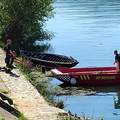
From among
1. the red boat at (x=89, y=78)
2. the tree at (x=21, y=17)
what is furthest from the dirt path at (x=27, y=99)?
the tree at (x=21, y=17)

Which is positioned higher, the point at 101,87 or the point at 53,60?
the point at 53,60

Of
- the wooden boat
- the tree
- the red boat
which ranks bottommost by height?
the red boat

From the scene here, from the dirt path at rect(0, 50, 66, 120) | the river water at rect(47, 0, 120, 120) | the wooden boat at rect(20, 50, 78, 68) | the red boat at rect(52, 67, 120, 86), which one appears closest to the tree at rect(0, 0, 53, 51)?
the river water at rect(47, 0, 120, 120)

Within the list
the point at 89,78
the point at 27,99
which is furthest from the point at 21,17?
the point at 27,99

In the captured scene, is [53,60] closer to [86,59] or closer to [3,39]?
[86,59]

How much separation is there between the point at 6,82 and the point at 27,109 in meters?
5.14

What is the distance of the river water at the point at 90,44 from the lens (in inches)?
929

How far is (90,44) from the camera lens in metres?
48.4

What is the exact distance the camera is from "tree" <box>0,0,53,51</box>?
136 feet

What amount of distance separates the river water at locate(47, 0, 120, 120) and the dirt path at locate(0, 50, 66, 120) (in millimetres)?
2394

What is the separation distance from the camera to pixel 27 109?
58.8ft

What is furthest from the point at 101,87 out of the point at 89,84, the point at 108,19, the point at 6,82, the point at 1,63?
→ the point at 108,19

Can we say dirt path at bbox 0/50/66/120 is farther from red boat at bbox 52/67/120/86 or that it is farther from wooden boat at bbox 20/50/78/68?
wooden boat at bbox 20/50/78/68

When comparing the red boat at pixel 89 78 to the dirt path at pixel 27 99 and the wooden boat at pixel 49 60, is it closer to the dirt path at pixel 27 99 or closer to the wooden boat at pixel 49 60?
the dirt path at pixel 27 99
